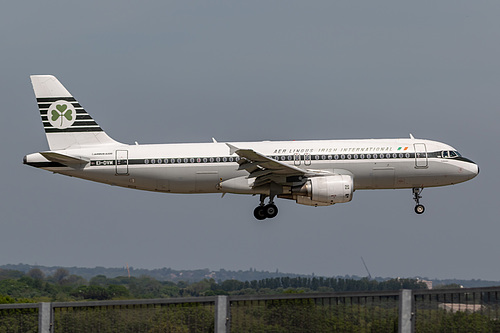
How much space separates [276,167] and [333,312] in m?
27.4

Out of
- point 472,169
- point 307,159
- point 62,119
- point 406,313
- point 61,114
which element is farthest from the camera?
point 61,114

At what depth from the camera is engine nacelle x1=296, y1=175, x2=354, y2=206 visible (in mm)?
43531

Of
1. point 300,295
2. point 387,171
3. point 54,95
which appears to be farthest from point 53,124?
point 300,295

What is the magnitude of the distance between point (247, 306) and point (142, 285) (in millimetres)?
21976

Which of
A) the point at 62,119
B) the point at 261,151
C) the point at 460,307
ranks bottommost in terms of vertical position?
the point at 460,307

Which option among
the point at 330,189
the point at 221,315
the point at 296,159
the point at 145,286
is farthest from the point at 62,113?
the point at 221,315

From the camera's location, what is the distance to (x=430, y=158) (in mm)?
45312

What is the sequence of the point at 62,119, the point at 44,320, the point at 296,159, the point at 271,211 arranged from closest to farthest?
the point at 44,320, the point at 296,159, the point at 271,211, the point at 62,119

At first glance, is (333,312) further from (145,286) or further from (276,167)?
(276,167)

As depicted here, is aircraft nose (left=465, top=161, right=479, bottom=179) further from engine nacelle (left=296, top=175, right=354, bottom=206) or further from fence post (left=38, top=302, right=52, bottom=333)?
fence post (left=38, top=302, right=52, bottom=333)

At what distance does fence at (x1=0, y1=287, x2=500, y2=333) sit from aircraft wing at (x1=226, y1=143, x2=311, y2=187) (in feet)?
82.7

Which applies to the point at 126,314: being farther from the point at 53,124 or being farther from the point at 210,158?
the point at 53,124

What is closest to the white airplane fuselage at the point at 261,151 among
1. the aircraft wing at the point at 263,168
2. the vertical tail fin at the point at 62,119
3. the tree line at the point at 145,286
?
the aircraft wing at the point at 263,168

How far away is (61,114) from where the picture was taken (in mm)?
49656
